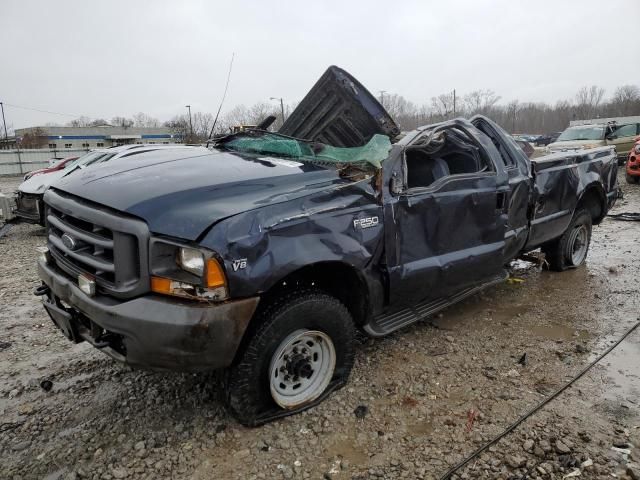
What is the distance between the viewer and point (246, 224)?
7.70 ft

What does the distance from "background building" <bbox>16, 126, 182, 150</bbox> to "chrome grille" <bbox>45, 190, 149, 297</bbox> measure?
187ft

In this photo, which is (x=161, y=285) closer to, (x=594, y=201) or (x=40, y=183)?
(x=594, y=201)

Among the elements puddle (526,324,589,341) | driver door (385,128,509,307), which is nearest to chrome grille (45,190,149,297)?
driver door (385,128,509,307)

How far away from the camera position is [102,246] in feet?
7.93

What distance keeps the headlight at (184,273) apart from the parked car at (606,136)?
16.1 meters

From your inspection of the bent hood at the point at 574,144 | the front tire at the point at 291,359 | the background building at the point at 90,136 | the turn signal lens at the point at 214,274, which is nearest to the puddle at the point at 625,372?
the front tire at the point at 291,359

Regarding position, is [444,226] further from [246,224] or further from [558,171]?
[558,171]

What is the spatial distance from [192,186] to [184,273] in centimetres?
57

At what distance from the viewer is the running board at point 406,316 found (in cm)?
317

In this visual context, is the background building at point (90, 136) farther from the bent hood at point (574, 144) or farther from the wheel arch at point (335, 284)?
the wheel arch at point (335, 284)

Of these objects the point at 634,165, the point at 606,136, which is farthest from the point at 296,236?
the point at 606,136

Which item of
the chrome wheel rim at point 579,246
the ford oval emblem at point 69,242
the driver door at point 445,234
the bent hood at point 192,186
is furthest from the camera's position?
the chrome wheel rim at point 579,246

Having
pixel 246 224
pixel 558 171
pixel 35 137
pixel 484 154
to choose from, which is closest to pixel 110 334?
pixel 246 224

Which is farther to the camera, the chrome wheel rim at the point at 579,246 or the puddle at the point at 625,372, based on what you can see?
the chrome wheel rim at the point at 579,246
